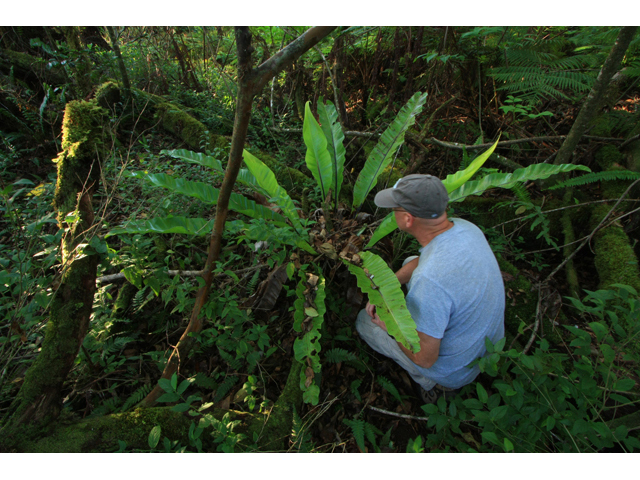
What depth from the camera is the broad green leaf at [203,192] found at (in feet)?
7.07

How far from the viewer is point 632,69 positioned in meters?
2.86

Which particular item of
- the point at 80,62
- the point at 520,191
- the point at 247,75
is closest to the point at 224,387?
the point at 247,75

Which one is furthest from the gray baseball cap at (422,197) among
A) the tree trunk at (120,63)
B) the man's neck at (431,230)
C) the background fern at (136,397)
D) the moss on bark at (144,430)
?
the tree trunk at (120,63)

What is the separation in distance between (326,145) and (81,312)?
6.69ft

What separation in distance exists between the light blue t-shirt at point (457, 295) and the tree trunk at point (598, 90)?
1.76m

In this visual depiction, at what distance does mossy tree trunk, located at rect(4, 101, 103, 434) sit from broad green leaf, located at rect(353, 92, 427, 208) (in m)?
2.02

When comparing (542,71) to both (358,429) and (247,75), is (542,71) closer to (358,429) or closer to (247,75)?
(247,75)

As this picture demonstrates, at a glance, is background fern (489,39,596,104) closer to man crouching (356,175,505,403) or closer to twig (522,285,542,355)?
twig (522,285,542,355)

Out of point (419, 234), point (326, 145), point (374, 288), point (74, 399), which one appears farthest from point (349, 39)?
point (74, 399)

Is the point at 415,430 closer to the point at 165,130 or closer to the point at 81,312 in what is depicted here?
the point at 81,312

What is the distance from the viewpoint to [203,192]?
7.46 feet

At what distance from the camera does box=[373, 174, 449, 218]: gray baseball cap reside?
1.85 meters

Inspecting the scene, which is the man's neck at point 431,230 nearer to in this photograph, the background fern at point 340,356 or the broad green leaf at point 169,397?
the background fern at point 340,356

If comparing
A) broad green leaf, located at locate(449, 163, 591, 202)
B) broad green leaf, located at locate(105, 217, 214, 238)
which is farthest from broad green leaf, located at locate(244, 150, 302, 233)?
broad green leaf, located at locate(449, 163, 591, 202)
